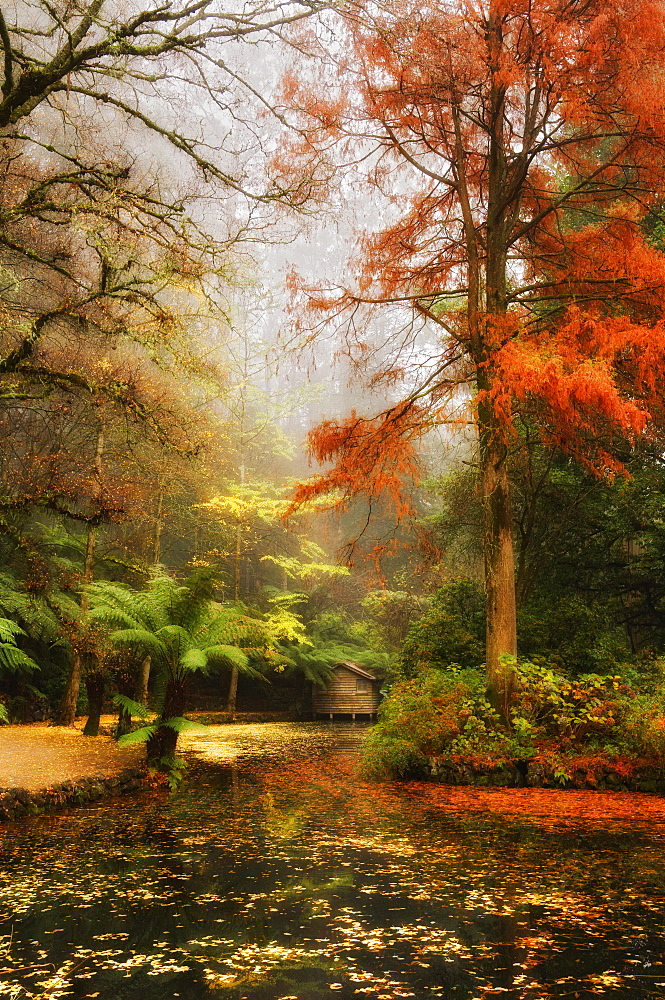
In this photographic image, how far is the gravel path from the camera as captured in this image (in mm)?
7418

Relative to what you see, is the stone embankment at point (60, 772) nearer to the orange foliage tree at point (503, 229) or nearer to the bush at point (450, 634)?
the orange foliage tree at point (503, 229)

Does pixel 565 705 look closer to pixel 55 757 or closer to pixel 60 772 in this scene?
pixel 60 772

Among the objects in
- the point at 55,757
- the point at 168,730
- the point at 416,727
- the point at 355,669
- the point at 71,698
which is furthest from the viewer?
the point at 355,669

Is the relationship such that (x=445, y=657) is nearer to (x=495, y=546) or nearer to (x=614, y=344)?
(x=495, y=546)

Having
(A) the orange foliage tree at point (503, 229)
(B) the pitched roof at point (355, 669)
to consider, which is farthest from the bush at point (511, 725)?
(B) the pitched roof at point (355, 669)

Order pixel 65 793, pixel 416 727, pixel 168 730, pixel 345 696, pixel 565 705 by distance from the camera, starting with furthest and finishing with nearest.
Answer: pixel 345 696, pixel 416 727, pixel 168 730, pixel 565 705, pixel 65 793

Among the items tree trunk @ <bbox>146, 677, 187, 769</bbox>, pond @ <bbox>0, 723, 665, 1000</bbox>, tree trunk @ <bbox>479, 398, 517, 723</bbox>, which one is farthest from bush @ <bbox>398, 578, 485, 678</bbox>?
pond @ <bbox>0, 723, 665, 1000</bbox>

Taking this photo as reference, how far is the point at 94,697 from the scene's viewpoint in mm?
11469

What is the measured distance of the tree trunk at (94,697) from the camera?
11352 mm

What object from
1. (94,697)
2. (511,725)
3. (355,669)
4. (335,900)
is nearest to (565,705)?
(511,725)

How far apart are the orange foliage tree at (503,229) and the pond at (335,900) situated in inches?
139

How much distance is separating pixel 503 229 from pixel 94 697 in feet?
30.6

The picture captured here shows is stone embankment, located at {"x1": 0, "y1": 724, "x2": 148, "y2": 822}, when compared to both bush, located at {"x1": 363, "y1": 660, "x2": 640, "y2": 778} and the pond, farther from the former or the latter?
bush, located at {"x1": 363, "y1": 660, "x2": 640, "y2": 778}

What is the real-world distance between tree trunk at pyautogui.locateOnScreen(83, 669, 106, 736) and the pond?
405 centimetres
